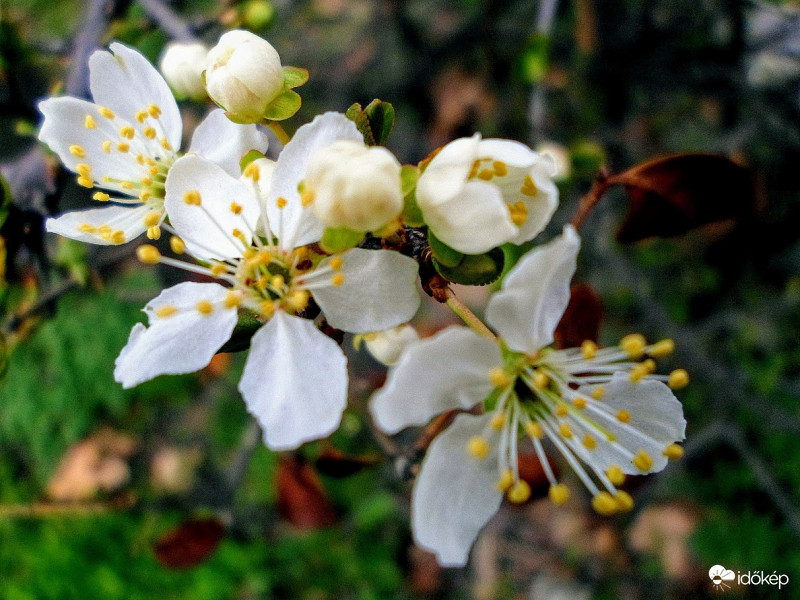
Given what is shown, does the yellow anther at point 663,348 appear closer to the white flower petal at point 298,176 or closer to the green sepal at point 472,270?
the green sepal at point 472,270

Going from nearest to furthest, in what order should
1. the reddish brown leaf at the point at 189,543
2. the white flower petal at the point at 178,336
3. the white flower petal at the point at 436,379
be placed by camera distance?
1. the white flower petal at the point at 436,379
2. the white flower petal at the point at 178,336
3. the reddish brown leaf at the point at 189,543

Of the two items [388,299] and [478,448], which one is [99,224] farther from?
[478,448]

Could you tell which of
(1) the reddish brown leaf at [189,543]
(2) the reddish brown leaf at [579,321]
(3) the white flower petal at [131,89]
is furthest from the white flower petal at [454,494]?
(1) the reddish brown leaf at [189,543]

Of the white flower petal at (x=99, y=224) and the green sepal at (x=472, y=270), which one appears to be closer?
the green sepal at (x=472, y=270)

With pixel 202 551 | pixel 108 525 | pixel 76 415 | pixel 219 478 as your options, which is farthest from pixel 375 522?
pixel 76 415

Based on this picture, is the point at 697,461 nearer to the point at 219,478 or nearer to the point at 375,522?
the point at 375,522

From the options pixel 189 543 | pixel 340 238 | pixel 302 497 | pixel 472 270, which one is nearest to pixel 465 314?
pixel 472 270
